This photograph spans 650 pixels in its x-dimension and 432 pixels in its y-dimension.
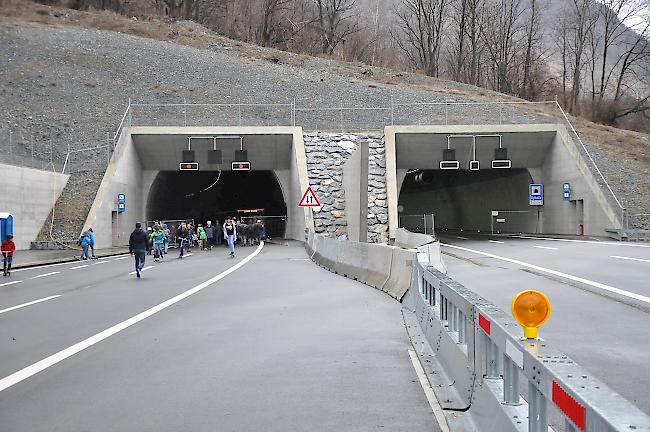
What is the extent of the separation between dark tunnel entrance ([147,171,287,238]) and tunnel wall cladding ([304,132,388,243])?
6.25 m

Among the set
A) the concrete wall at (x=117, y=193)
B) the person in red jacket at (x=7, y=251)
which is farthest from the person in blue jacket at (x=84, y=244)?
the person in red jacket at (x=7, y=251)

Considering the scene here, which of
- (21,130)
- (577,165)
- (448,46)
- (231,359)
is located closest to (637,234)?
(577,165)

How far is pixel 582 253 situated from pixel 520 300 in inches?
852

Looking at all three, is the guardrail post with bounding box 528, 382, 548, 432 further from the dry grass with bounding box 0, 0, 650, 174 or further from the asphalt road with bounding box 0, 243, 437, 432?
the dry grass with bounding box 0, 0, 650, 174

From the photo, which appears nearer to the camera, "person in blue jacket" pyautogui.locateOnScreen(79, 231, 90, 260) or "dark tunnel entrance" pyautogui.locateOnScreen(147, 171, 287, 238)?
"person in blue jacket" pyautogui.locateOnScreen(79, 231, 90, 260)

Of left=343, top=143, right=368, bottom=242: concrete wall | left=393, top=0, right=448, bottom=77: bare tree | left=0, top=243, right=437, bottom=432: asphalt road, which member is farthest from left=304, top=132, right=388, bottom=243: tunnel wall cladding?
left=393, top=0, right=448, bottom=77: bare tree

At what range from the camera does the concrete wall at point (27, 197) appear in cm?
3409

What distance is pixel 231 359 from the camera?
26.6 ft

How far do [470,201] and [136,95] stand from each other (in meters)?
27.5

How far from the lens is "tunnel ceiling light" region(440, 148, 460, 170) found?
4078cm

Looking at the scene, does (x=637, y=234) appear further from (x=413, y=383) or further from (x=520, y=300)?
(x=520, y=300)

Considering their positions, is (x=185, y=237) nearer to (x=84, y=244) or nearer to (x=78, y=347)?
(x=84, y=244)

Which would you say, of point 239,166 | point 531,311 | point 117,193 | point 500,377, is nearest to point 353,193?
point 239,166

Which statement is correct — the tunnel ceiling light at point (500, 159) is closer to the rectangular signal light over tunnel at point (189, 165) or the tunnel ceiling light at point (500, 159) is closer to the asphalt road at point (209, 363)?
the rectangular signal light over tunnel at point (189, 165)
